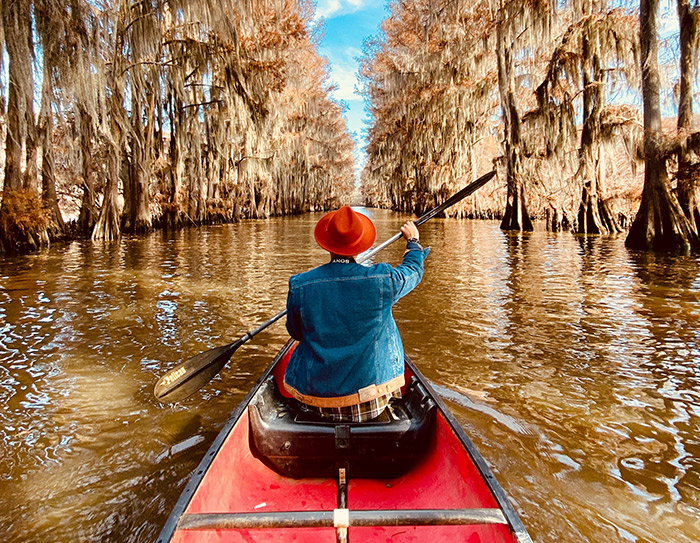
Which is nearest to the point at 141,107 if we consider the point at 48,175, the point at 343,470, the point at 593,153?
the point at 48,175

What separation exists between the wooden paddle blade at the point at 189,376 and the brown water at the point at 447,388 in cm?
23

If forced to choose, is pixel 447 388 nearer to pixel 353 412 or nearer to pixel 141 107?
pixel 353 412

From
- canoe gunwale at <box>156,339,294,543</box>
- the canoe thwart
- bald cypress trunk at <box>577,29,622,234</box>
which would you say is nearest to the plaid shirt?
canoe gunwale at <box>156,339,294,543</box>

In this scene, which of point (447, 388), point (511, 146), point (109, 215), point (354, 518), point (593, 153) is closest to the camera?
point (354, 518)

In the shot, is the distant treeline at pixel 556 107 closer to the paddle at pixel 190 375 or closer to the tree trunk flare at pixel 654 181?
the tree trunk flare at pixel 654 181

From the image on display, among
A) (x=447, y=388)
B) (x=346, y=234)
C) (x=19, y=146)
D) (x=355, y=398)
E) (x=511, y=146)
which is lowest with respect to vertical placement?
(x=447, y=388)

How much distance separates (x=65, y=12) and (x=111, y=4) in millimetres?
2286

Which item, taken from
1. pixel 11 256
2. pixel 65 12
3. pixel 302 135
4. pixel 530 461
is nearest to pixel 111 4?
pixel 65 12

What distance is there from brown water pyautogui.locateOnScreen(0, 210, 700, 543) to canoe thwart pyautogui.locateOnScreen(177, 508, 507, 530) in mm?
944

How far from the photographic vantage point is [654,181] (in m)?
11.5

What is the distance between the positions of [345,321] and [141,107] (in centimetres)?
1914

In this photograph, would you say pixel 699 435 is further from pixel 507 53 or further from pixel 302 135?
pixel 302 135

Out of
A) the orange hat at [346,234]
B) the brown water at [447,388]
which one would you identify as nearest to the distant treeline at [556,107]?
the brown water at [447,388]

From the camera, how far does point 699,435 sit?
3.33m
